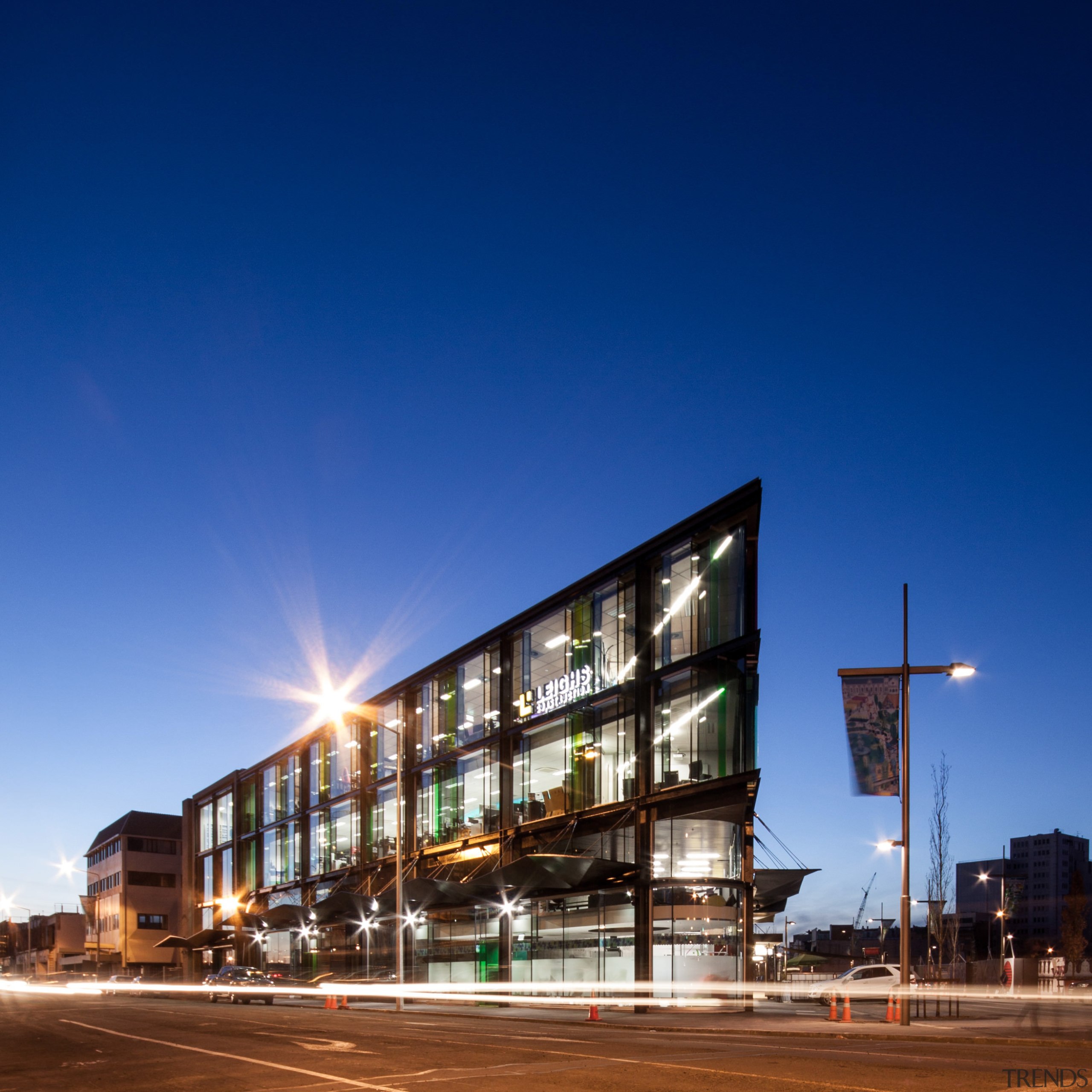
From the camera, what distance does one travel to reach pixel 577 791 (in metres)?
43.5

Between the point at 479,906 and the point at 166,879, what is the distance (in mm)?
80027

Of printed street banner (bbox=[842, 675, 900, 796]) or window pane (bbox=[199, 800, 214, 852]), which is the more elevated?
printed street banner (bbox=[842, 675, 900, 796])

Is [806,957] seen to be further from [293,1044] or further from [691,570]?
[293,1044]

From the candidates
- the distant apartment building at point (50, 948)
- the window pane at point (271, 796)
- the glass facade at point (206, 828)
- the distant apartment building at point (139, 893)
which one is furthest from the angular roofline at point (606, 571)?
the distant apartment building at point (50, 948)

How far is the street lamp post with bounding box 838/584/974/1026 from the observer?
78.5 feet

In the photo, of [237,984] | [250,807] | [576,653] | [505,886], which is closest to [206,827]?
[250,807]

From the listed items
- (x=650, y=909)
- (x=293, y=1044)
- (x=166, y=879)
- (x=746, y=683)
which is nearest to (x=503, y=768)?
(x=650, y=909)

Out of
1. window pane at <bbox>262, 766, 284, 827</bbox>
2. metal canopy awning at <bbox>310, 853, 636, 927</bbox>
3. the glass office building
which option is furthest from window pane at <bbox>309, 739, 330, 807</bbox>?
metal canopy awning at <bbox>310, 853, 636, 927</bbox>

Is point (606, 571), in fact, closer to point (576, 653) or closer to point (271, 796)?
point (576, 653)

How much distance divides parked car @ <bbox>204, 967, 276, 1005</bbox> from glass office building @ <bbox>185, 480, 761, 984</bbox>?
168 inches

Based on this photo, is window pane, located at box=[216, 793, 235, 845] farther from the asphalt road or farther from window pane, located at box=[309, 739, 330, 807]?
the asphalt road

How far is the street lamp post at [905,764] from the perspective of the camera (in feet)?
78.5

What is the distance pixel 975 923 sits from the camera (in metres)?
186

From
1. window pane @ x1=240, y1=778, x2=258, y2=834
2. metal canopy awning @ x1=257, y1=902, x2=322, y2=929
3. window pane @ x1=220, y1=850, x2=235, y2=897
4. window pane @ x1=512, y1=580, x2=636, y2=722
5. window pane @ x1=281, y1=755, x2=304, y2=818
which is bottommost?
window pane @ x1=220, y1=850, x2=235, y2=897
